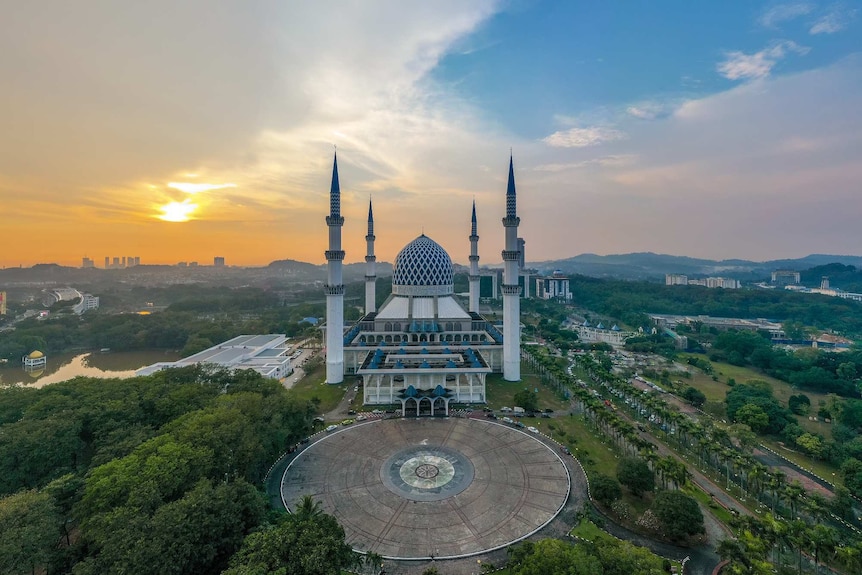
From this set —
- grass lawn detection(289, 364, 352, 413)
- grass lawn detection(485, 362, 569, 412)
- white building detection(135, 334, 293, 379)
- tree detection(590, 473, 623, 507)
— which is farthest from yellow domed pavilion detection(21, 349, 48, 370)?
tree detection(590, 473, 623, 507)

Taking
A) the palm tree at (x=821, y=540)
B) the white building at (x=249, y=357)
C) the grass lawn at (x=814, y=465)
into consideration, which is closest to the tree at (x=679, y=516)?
the palm tree at (x=821, y=540)

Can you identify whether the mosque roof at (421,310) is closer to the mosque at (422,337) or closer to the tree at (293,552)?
the mosque at (422,337)

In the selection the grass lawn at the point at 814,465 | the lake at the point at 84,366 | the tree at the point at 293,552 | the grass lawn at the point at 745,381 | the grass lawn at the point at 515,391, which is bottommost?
the grass lawn at the point at 814,465

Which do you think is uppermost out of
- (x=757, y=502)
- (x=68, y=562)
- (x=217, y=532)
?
(x=217, y=532)

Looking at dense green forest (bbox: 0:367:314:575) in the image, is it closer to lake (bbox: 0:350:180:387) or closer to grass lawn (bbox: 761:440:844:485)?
lake (bbox: 0:350:180:387)

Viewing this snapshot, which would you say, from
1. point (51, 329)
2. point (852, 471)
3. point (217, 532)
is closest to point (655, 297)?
point (852, 471)

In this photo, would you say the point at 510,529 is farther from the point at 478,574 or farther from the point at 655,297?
the point at 655,297
